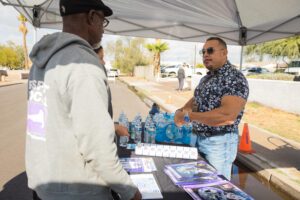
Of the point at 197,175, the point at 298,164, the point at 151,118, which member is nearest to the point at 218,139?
the point at 197,175

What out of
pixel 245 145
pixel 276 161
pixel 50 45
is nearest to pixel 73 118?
pixel 50 45

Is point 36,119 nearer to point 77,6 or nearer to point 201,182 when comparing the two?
point 77,6

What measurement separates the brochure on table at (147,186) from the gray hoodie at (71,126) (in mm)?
516

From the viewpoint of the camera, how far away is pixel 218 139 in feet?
9.48

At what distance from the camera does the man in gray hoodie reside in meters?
1.23

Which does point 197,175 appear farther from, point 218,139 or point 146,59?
point 146,59

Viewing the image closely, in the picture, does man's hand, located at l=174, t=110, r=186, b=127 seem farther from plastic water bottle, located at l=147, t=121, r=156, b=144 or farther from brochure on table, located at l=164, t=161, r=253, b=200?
brochure on table, located at l=164, t=161, r=253, b=200

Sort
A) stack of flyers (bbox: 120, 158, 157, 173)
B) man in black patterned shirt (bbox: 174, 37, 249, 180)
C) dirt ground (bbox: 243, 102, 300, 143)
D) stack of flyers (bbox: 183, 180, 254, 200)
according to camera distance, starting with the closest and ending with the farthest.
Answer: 1. stack of flyers (bbox: 183, 180, 254, 200)
2. stack of flyers (bbox: 120, 158, 157, 173)
3. man in black patterned shirt (bbox: 174, 37, 249, 180)
4. dirt ground (bbox: 243, 102, 300, 143)

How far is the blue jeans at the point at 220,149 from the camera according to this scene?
289 cm

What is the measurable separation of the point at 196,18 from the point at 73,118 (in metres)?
4.18

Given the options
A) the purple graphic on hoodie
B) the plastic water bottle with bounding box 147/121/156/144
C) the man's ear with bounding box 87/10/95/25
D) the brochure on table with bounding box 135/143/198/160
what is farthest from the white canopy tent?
the purple graphic on hoodie

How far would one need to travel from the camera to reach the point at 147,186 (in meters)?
2.04

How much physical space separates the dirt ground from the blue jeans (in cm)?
528

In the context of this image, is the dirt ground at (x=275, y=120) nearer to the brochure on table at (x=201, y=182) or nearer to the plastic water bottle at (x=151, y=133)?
the plastic water bottle at (x=151, y=133)
